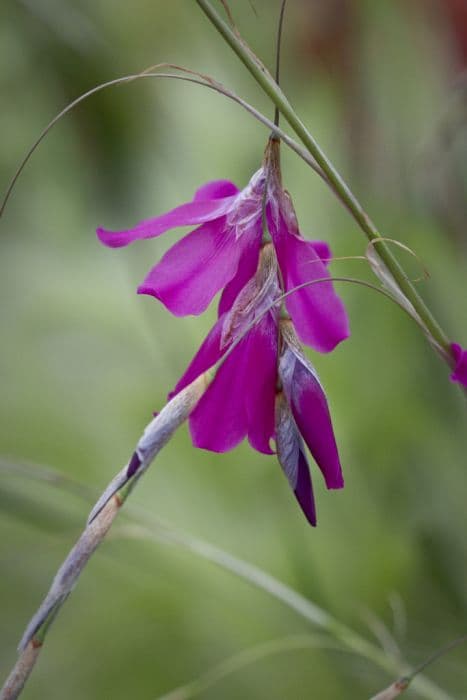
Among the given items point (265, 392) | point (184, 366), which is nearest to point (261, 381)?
point (265, 392)

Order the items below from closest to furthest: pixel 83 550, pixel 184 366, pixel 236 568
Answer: pixel 83 550
pixel 236 568
pixel 184 366

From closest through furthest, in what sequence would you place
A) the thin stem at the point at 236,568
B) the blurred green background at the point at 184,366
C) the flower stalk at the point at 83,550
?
the flower stalk at the point at 83,550
the thin stem at the point at 236,568
the blurred green background at the point at 184,366

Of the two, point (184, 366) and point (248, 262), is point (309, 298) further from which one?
point (184, 366)

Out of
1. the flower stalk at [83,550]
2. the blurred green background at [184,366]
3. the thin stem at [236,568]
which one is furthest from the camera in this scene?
the blurred green background at [184,366]

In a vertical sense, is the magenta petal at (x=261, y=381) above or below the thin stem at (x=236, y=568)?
above

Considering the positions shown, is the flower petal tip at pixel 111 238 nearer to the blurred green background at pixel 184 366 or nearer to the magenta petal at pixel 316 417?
the magenta petal at pixel 316 417

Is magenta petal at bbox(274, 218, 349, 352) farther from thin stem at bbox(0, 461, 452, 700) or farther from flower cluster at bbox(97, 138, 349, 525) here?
thin stem at bbox(0, 461, 452, 700)

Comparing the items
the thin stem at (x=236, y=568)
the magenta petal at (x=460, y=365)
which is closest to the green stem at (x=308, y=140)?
the magenta petal at (x=460, y=365)
